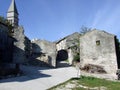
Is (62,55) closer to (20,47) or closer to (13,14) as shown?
(20,47)

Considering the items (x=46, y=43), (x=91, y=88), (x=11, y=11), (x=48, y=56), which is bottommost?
(x=91, y=88)

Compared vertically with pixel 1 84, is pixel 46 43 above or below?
above

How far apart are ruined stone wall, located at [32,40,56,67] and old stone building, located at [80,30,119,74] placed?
929 centimetres

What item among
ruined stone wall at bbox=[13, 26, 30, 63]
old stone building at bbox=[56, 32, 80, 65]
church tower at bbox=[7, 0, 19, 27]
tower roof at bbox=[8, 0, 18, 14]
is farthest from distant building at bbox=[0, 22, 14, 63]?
tower roof at bbox=[8, 0, 18, 14]

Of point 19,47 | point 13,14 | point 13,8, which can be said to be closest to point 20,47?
point 19,47

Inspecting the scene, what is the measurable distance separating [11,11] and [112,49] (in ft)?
180

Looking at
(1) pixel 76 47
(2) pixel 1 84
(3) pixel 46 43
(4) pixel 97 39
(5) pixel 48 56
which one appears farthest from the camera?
(1) pixel 76 47

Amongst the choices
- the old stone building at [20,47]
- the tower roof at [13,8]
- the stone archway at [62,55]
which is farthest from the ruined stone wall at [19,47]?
the tower roof at [13,8]

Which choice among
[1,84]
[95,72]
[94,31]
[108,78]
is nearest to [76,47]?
[94,31]

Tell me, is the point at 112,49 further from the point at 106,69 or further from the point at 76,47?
the point at 76,47

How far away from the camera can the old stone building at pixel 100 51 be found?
1286 inches

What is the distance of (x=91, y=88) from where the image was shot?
21.7 meters

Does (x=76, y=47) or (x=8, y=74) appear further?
(x=76, y=47)

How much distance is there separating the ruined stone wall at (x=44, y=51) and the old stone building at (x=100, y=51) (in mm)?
9294
